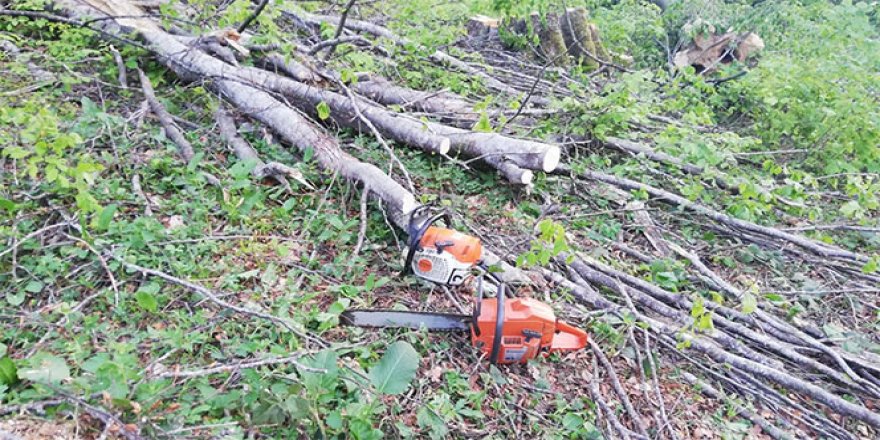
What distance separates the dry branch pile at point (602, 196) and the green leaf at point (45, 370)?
172cm

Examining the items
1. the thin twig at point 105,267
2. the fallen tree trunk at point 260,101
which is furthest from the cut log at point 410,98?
the thin twig at point 105,267

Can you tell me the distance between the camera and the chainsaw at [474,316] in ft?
8.24

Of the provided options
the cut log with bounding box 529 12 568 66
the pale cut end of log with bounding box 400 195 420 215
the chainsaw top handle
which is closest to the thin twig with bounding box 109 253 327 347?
the chainsaw top handle

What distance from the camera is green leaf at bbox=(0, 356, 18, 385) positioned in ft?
6.20

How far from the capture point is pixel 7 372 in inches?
74.9

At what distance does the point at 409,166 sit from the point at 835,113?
12.8 feet

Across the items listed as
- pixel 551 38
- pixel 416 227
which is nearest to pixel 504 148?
pixel 416 227

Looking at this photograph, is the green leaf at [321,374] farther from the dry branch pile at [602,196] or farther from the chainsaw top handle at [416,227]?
the dry branch pile at [602,196]

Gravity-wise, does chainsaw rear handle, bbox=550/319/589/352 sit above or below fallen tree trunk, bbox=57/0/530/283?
below

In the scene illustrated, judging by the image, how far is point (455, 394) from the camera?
8.04 ft

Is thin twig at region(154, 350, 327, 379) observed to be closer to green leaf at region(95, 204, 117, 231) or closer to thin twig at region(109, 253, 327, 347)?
thin twig at region(109, 253, 327, 347)

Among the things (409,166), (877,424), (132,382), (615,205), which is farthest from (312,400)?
(615,205)

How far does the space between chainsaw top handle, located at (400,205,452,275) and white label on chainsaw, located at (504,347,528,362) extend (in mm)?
701

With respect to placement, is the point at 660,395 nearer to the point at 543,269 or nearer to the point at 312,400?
the point at 543,269
